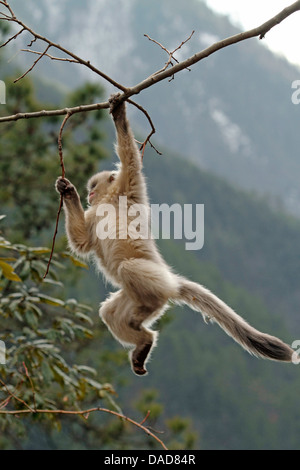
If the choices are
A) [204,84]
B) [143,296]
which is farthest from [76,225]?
[204,84]

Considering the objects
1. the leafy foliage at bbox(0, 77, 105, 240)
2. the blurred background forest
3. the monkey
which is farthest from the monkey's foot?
the leafy foliage at bbox(0, 77, 105, 240)

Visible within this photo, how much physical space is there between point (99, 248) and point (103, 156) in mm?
4294

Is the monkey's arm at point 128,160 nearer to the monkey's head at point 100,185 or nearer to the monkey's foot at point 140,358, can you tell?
the monkey's head at point 100,185

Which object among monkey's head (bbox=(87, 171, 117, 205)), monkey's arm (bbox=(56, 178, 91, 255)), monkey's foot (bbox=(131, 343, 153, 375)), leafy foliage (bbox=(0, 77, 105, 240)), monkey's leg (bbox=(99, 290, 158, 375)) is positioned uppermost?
leafy foliage (bbox=(0, 77, 105, 240))

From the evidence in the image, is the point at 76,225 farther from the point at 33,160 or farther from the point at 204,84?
the point at 204,84

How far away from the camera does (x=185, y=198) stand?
128 feet

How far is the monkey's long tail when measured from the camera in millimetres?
2176

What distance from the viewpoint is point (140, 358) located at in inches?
103

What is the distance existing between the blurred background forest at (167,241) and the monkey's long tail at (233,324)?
582mm

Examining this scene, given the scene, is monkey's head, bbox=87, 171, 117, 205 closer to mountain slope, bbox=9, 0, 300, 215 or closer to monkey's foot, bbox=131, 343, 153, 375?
monkey's foot, bbox=131, 343, 153, 375

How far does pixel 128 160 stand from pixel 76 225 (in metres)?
0.42

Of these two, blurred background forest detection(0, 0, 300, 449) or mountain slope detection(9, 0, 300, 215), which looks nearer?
blurred background forest detection(0, 0, 300, 449)

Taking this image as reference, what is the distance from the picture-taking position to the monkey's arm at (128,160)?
2701 millimetres
